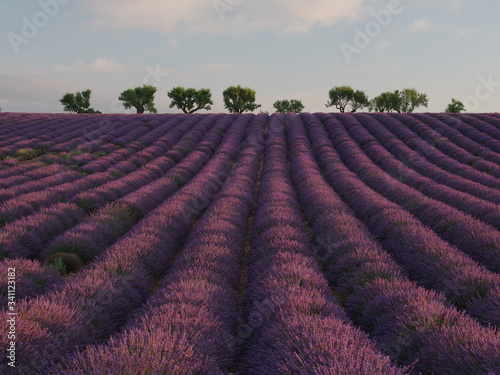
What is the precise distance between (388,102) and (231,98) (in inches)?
1042

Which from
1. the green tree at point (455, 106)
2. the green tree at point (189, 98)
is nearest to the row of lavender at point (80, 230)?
the green tree at point (189, 98)

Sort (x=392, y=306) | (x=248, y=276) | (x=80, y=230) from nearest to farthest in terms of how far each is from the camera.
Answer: (x=392, y=306), (x=248, y=276), (x=80, y=230)

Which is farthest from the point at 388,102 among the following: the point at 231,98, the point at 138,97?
the point at 138,97

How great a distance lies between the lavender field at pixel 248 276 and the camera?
273 cm

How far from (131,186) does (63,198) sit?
197 cm

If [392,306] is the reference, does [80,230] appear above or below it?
below


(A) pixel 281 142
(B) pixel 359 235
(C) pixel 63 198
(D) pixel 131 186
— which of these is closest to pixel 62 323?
(B) pixel 359 235

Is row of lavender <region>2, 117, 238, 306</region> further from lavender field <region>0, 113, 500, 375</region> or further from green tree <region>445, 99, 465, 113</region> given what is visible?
green tree <region>445, 99, 465, 113</region>

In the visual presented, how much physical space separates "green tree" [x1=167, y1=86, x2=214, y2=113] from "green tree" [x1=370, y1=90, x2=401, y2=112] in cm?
2805

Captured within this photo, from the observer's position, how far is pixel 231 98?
2339 inches

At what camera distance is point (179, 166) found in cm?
1383

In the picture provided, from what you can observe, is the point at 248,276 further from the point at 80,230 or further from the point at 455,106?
the point at 455,106

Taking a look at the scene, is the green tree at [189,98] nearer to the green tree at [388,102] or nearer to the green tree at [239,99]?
the green tree at [239,99]

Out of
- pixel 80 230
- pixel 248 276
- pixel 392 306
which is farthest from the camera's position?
pixel 80 230
